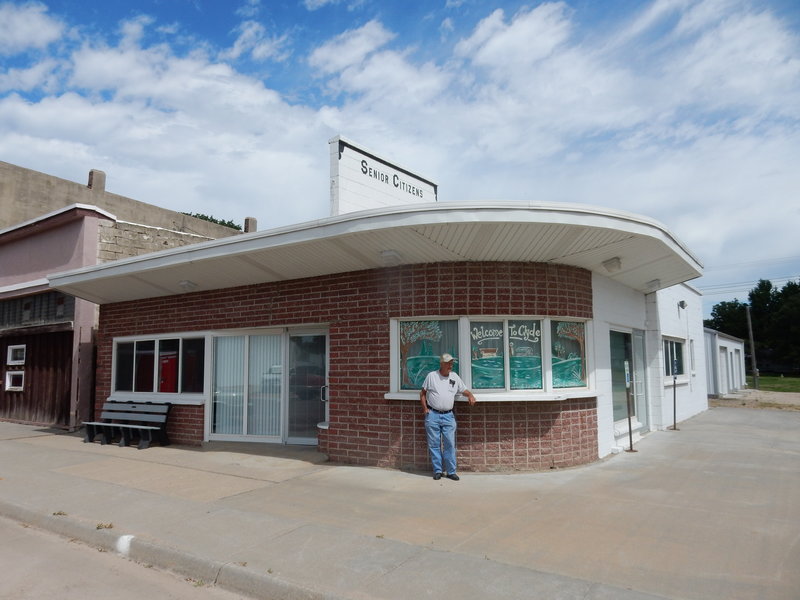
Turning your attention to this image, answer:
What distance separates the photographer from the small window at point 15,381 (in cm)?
1526

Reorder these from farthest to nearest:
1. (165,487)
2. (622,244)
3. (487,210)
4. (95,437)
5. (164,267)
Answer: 1. (95,437)
2. (164,267)
3. (622,244)
4. (165,487)
5. (487,210)

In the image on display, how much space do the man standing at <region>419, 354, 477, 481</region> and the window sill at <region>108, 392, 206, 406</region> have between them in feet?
16.9

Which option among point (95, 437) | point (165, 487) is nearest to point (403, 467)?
point (165, 487)

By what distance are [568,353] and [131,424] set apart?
8.69 metres

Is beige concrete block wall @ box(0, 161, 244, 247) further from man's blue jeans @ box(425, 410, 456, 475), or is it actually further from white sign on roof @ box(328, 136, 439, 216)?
man's blue jeans @ box(425, 410, 456, 475)

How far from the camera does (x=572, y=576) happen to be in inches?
171

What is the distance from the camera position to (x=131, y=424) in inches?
453

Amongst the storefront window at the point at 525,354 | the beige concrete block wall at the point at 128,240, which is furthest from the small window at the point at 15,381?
the storefront window at the point at 525,354

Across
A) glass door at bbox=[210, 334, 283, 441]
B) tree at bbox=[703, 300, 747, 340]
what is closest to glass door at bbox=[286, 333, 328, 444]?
glass door at bbox=[210, 334, 283, 441]

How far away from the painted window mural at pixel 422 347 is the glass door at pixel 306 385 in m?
1.93

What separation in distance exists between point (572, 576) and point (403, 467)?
3.96 meters

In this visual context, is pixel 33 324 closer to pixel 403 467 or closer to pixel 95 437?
pixel 95 437

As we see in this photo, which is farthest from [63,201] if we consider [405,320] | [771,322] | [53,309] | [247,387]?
[771,322]

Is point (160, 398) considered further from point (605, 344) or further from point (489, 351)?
point (605, 344)
